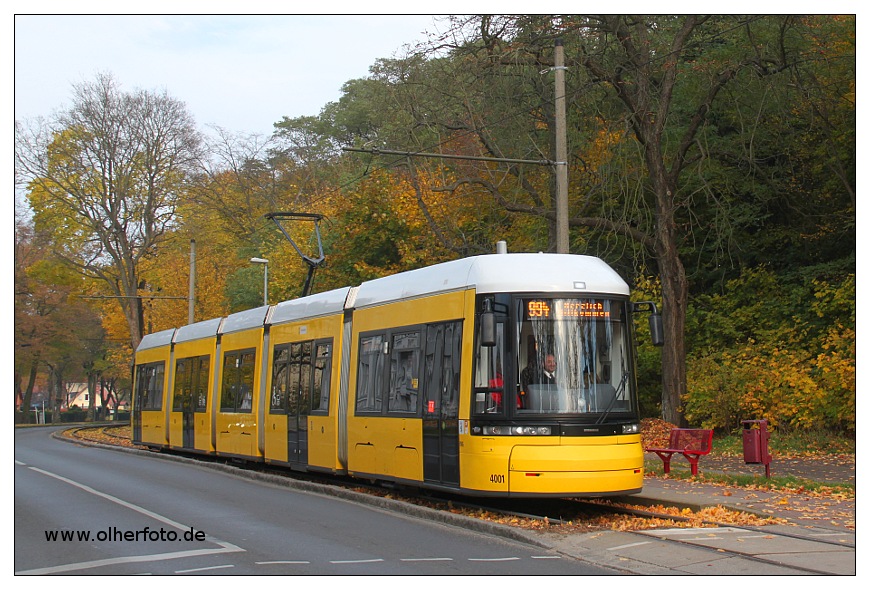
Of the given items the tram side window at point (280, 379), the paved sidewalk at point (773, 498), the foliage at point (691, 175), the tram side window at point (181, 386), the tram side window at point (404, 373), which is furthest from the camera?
the tram side window at point (181, 386)

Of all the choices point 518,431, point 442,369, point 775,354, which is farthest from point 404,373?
point 775,354

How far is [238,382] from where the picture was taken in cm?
2409

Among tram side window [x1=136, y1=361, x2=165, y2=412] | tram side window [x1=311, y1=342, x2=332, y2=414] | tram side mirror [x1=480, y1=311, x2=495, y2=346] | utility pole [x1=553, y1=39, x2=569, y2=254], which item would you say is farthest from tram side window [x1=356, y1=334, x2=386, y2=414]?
tram side window [x1=136, y1=361, x2=165, y2=412]

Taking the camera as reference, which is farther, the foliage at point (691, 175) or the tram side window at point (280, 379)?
the foliage at point (691, 175)

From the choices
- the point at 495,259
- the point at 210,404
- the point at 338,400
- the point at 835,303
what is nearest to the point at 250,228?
the point at 210,404

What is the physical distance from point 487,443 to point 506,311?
1.63 m

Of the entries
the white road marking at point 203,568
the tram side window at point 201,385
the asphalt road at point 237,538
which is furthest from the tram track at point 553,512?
the tram side window at point 201,385

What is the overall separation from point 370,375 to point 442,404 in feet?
8.83

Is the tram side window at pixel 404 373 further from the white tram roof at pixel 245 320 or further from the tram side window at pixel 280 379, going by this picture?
the white tram roof at pixel 245 320

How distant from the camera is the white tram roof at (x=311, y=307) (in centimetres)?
1886

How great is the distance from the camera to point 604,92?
90.7ft

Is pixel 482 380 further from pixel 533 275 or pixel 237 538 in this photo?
pixel 237 538

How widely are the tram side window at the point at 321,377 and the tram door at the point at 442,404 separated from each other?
395 centimetres

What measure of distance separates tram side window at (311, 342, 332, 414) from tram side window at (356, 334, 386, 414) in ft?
4.55
